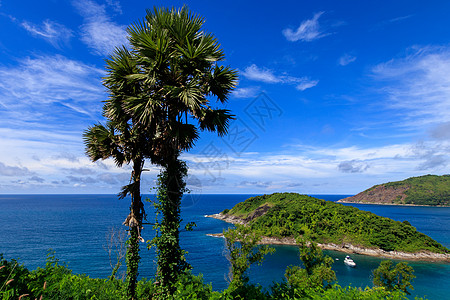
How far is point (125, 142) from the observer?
26.7 feet

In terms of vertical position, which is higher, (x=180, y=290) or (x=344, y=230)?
(x=180, y=290)

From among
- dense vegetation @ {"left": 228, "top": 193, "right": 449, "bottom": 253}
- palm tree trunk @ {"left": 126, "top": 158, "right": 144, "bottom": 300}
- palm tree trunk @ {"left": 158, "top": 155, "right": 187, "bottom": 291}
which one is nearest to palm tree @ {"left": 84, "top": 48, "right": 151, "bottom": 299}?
palm tree trunk @ {"left": 126, "top": 158, "right": 144, "bottom": 300}

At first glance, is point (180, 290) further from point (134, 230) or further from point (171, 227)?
point (134, 230)

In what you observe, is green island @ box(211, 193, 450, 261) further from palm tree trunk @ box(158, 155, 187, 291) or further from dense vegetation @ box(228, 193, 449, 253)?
palm tree trunk @ box(158, 155, 187, 291)

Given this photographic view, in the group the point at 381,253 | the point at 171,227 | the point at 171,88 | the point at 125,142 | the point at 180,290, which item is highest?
the point at 171,88

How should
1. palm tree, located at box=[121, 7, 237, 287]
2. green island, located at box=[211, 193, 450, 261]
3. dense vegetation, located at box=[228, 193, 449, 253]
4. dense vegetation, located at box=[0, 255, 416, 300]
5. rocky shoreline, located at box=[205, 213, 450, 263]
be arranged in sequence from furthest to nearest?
dense vegetation, located at box=[228, 193, 449, 253] < green island, located at box=[211, 193, 450, 261] < rocky shoreline, located at box=[205, 213, 450, 263] < palm tree, located at box=[121, 7, 237, 287] < dense vegetation, located at box=[0, 255, 416, 300]

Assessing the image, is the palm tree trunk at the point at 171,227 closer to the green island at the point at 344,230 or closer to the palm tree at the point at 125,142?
the palm tree at the point at 125,142

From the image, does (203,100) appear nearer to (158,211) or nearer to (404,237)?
(158,211)

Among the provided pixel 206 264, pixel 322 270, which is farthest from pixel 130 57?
pixel 206 264

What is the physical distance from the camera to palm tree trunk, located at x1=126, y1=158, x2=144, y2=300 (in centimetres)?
758

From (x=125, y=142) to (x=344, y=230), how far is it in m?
75.5

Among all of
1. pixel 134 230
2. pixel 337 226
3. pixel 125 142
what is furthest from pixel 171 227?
pixel 337 226

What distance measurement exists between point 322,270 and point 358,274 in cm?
2893

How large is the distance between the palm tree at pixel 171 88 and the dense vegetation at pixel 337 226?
5111cm
